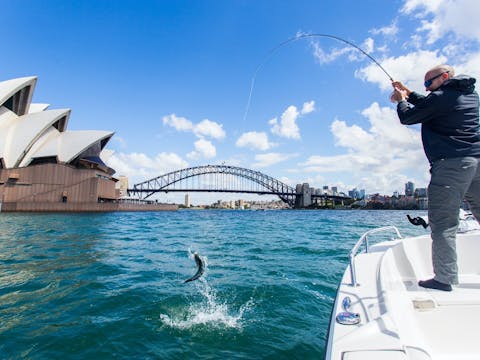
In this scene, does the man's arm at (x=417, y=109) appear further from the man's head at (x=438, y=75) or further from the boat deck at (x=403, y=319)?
the boat deck at (x=403, y=319)

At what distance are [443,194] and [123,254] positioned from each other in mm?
8736

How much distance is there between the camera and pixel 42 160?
2023 inches

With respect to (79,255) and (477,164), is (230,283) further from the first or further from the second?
(79,255)

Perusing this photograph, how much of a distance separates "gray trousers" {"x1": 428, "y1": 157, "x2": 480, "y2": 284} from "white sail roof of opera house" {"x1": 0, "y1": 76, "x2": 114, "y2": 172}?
58.8 metres

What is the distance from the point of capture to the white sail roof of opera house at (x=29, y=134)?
46.6 m

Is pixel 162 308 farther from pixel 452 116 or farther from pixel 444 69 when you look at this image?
pixel 444 69

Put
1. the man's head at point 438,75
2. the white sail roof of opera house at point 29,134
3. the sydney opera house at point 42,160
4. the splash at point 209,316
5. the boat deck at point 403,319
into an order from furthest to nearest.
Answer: the white sail roof of opera house at point 29,134 < the sydney opera house at point 42,160 < the splash at point 209,316 < the man's head at point 438,75 < the boat deck at point 403,319

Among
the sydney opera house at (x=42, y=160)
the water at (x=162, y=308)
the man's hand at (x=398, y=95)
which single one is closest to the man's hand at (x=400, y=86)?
the man's hand at (x=398, y=95)

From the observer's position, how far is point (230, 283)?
573cm

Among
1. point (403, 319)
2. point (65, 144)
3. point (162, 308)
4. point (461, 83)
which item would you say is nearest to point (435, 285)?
point (403, 319)

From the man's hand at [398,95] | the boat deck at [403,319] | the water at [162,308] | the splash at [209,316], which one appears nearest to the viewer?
the boat deck at [403,319]

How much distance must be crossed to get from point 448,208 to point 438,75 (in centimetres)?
131

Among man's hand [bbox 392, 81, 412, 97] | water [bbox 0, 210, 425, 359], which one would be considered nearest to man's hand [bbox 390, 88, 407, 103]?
man's hand [bbox 392, 81, 412, 97]

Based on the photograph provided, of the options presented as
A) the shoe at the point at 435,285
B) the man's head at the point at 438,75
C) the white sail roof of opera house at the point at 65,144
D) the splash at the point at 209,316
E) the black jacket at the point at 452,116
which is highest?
the white sail roof of opera house at the point at 65,144
